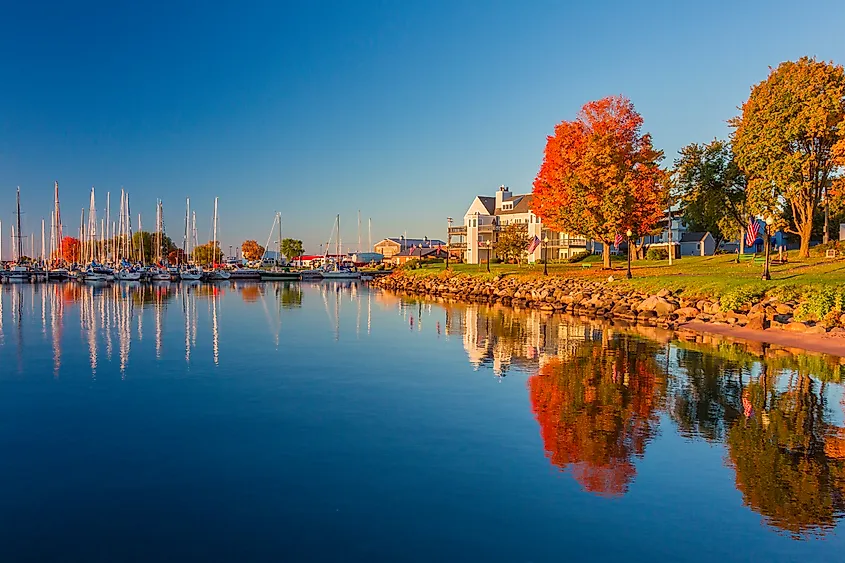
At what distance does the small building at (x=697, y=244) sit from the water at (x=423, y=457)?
73.8 metres

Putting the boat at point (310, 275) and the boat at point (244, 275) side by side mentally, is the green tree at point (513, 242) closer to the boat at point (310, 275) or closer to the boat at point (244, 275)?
the boat at point (310, 275)

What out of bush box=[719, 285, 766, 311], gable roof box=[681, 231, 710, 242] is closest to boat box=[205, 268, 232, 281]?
gable roof box=[681, 231, 710, 242]

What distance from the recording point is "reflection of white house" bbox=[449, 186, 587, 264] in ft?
300

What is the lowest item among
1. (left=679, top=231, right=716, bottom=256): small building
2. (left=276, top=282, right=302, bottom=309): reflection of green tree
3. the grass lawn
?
(left=276, top=282, right=302, bottom=309): reflection of green tree

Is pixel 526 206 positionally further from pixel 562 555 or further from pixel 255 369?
pixel 562 555

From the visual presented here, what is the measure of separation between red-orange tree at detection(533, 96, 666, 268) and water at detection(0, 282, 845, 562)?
29.4m

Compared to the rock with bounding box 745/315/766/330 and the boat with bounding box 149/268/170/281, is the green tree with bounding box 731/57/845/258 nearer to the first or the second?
the rock with bounding box 745/315/766/330

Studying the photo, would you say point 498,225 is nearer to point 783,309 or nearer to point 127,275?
point 127,275

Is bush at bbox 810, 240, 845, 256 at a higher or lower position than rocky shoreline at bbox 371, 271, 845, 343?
higher

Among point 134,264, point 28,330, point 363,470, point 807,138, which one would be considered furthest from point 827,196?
point 134,264

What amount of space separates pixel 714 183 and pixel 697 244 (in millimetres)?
45193

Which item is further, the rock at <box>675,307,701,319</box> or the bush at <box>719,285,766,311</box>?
the rock at <box>675,307,701,319</box>

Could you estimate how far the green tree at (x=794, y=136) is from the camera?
45531mm

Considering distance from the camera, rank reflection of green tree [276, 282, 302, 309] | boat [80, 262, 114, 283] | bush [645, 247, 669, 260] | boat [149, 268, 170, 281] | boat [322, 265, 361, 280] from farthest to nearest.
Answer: boat [322, 265, 361, 280], boat [149, 268, 170, 281], boat [80, 262, 114, 283], bush [645, 247, 669, 260], reflection of green tree [276, 282, 302, 309]
